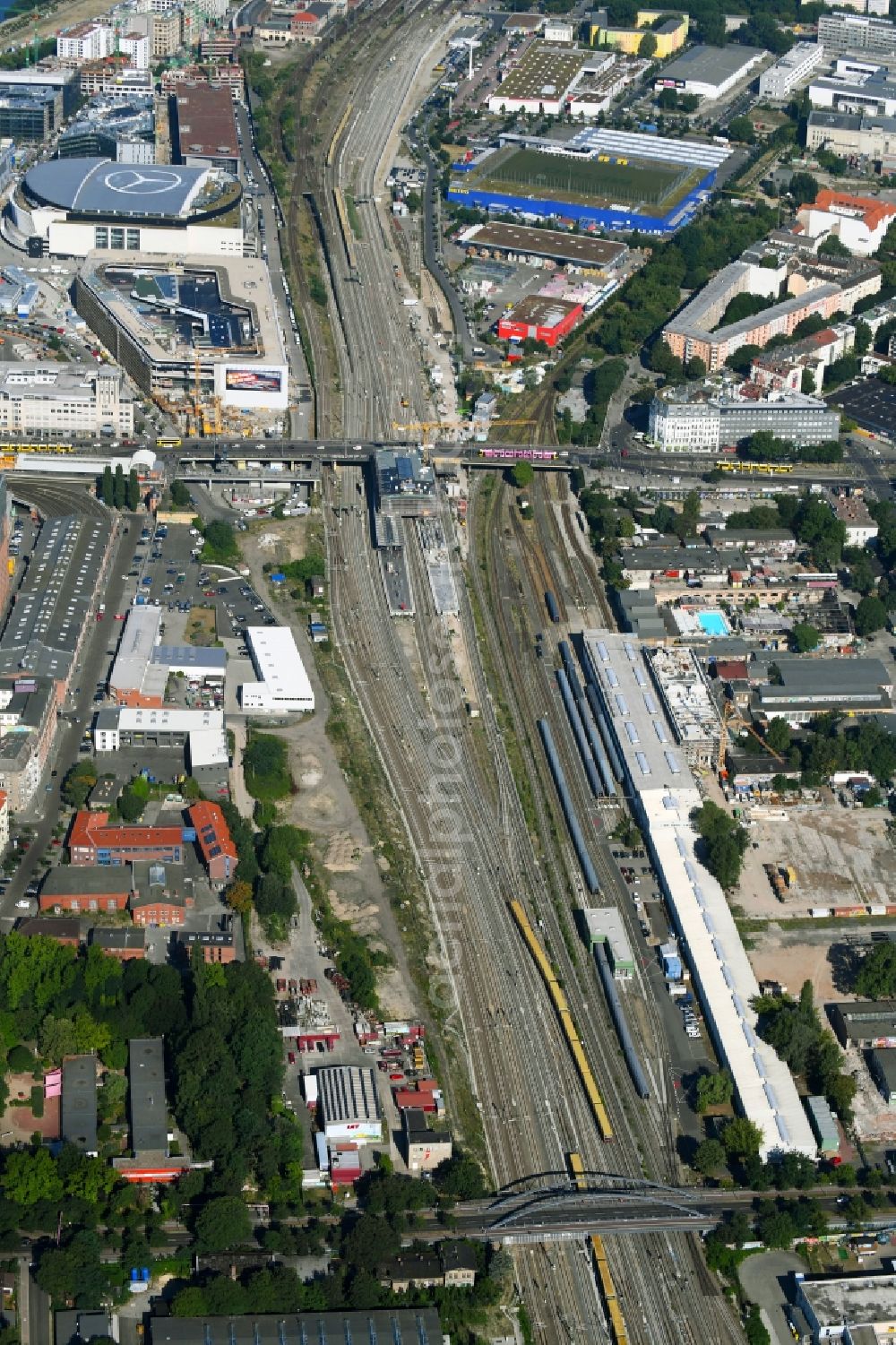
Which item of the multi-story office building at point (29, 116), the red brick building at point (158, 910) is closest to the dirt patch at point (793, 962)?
the red brick building at point (158, 910)

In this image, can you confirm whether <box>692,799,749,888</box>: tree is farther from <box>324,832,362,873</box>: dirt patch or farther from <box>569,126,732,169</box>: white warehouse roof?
<box>569,126,732,169</box>: white warehouse roof

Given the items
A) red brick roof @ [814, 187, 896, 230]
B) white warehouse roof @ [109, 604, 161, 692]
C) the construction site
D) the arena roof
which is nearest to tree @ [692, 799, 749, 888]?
white warehouse roof @ [109, 604, 161, 692]

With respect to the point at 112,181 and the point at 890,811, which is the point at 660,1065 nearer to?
the point at 890,811

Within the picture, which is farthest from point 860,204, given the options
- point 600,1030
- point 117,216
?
point 600,1030

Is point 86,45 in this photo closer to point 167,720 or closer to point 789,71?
point 789,71

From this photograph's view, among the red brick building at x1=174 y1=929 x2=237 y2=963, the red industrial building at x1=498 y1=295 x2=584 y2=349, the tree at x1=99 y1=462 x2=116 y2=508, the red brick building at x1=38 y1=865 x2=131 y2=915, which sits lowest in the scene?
the red brick building at x1=174 y1=929 x2=237 y2=963

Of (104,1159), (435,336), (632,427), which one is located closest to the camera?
(104,1159)

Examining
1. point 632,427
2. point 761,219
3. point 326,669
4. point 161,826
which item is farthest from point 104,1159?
point 761,219
